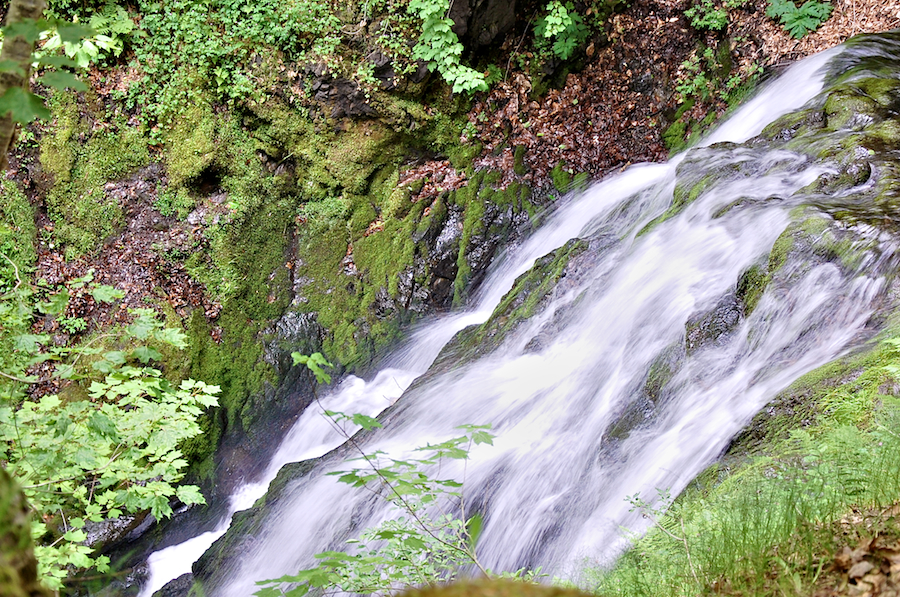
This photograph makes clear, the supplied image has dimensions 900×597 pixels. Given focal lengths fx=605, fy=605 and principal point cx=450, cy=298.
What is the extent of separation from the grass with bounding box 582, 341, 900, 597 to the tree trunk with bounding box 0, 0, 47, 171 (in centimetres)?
265

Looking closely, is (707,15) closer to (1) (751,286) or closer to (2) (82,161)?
(1) (751,286)

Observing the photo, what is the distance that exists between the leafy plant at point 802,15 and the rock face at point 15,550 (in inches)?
359

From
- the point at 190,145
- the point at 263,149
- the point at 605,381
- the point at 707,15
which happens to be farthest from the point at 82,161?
the point at 707,15

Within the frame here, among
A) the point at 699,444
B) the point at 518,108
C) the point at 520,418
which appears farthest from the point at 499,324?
the point at 518,108

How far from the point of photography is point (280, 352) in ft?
25.8

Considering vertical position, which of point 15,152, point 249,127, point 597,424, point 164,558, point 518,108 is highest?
point 15,152

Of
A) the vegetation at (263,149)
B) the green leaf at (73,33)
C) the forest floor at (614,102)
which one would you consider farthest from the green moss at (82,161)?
the green leaf at (73,33)

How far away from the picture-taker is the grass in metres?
2.00

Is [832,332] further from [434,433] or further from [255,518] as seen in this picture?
[255,518]

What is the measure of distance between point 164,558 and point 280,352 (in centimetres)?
265

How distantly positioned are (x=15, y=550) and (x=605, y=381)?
451 cm

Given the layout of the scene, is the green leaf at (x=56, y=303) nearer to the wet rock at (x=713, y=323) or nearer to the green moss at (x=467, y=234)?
the wet rock at (x=713, y=323)

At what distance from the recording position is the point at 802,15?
7617 mm

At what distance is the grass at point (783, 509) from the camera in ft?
6.57
